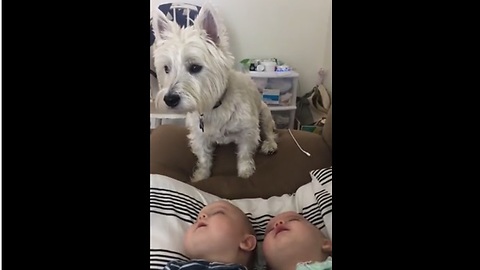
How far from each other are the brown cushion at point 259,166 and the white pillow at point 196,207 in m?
0.03

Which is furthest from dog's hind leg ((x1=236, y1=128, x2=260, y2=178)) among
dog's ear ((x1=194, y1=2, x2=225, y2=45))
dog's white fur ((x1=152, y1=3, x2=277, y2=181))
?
dog's ear ((x1=194, y1=2, x2=225, y2=45))

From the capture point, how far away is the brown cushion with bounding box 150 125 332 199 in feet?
3.34

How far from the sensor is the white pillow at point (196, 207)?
35.1 inches

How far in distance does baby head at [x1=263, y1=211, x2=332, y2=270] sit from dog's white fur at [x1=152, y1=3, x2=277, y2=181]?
255mm

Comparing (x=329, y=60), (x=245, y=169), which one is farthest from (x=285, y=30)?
(x=245, y=169)

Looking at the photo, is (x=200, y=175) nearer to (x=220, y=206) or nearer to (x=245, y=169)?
(x=245, y=169)

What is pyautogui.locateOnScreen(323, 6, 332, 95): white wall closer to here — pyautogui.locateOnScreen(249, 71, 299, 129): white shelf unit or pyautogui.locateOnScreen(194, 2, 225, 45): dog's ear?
pyautogui.locateOnScreen(249, 71, 299, 129): white shelf unit

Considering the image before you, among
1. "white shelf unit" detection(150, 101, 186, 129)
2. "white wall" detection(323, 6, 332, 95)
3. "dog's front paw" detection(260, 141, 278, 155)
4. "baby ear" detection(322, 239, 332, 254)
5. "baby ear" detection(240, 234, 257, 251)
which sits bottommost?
"baby ear" detection(240, 234, 257, 251)
